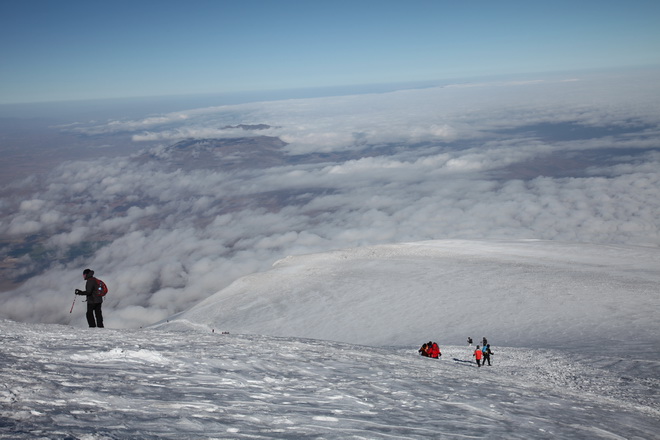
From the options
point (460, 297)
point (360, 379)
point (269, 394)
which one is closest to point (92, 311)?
point (269, 394)

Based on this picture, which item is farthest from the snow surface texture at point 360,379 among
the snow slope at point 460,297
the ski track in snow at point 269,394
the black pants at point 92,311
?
the black pants at point 92,311

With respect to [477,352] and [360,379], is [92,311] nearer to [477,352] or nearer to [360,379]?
[360,379]

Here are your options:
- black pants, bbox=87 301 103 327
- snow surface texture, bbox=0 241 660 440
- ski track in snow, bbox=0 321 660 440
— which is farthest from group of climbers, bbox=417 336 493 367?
black pants, bbox=87 301 103 327

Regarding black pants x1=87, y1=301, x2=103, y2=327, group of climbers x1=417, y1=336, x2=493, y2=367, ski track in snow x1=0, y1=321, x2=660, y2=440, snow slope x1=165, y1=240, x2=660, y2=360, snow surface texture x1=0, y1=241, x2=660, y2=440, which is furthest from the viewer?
snow slope x1=165, y1=240, x2=660, y2=360

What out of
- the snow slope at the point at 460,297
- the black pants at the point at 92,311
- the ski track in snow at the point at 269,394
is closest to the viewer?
the ski track in snow at the point at 269,394

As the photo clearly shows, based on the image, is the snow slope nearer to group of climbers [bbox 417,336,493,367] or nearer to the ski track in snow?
group of climbers [bbox 417,336,493,367]

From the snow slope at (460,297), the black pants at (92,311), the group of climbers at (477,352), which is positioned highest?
the black pants at (92,311)

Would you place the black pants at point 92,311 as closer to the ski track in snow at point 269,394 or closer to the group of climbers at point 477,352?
the ski track in snow at point 269,394
